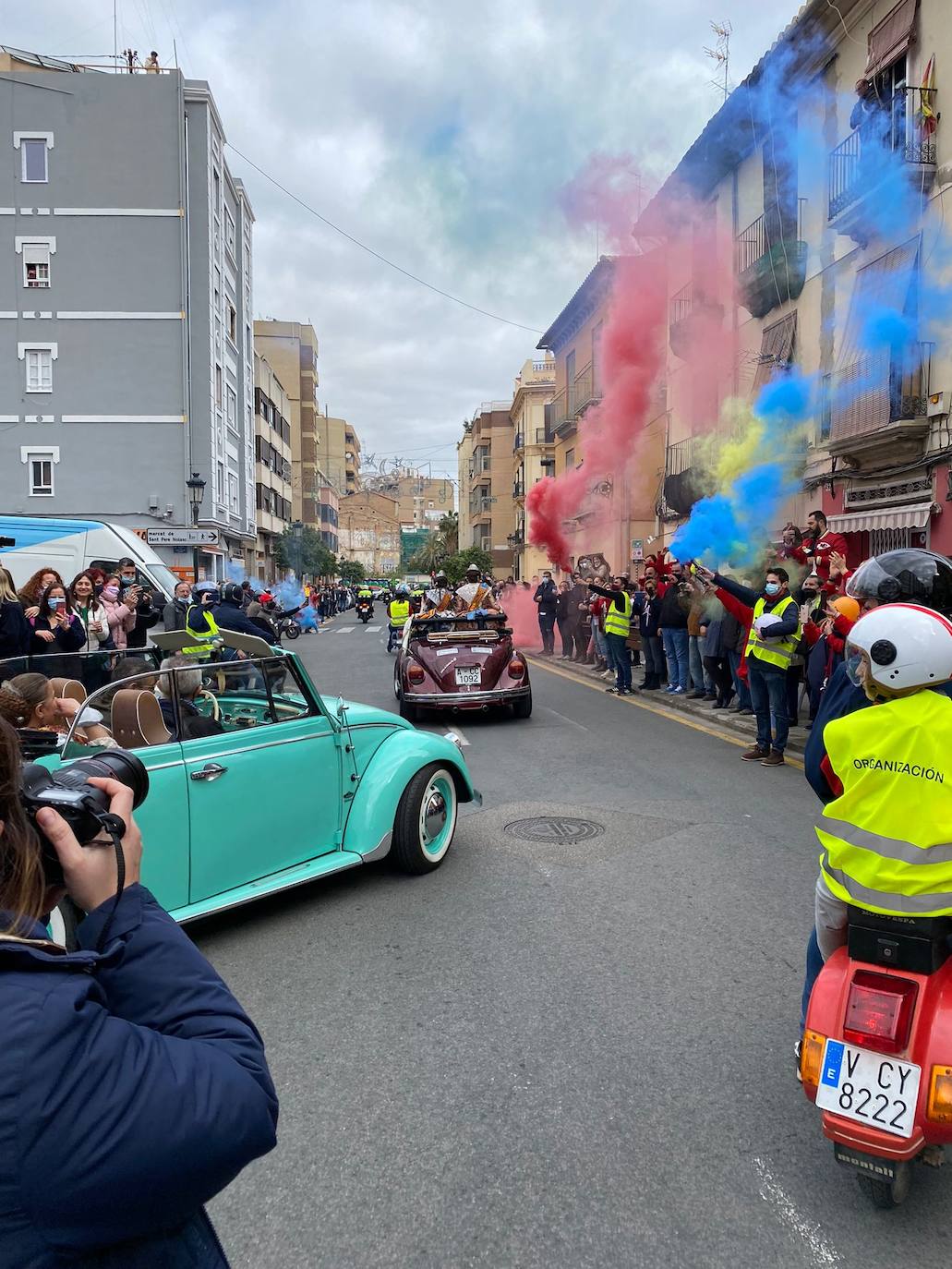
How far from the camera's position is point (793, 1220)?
246 centimetres

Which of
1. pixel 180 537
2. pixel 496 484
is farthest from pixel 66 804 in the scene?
pixel 496 484

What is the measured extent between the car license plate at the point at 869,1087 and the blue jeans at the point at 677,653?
11.1 m

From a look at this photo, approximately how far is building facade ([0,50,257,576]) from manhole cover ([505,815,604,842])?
2792 cm

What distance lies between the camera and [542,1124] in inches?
113

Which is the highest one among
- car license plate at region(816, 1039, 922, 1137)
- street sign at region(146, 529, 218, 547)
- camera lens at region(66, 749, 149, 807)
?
street sign at region(146, 529, 218, 547)

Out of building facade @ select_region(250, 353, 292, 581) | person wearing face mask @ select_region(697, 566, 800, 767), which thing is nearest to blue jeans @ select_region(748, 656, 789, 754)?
person wearing face mask @ select_region(697, 566, 800, 767)

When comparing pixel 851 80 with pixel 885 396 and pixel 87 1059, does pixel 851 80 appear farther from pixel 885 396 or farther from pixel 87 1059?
pixel 87 1059

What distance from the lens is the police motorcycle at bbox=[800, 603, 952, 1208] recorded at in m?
2.36

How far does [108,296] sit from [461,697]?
1124 inches

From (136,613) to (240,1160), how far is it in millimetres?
12440

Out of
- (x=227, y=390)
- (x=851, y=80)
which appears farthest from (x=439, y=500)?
(x=851, y=80)

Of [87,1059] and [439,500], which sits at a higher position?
[439,500]

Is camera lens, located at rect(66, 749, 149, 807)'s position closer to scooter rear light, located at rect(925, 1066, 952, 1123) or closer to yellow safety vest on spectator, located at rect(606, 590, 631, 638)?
scooter rear light, located at rect(925, 1066, 952, 1123)

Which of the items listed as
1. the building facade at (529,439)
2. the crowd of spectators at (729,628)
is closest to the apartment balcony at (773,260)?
the crowd of spectators at (729,628)
